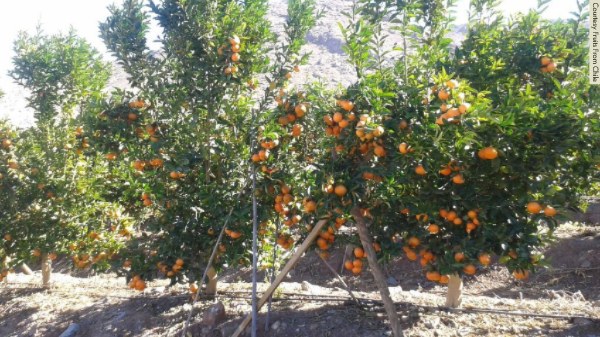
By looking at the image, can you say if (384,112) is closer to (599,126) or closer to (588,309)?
(599,126)

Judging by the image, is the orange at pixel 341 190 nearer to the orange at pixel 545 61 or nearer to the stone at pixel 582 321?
the orange at pixel 545 61

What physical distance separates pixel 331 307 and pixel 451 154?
2168mm

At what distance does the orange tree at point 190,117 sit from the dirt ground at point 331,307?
2.48 ft

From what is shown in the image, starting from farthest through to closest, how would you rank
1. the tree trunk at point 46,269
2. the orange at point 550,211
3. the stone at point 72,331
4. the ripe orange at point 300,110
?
the tree trunk at point 46,269 < the stone at point 72,331 < the ripe orange at point 300,110 < the orange at point 550,211

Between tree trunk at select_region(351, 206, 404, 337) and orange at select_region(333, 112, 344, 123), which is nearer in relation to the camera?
orange at select_region(333, 112, 344, 123)

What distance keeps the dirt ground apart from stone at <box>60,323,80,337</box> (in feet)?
0.24

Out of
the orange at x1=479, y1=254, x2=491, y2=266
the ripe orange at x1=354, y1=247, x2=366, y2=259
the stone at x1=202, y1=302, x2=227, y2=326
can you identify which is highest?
the ripe orange at x1=354, y1=247, x2=366, y2=259

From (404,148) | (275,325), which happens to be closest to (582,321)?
(404,148)

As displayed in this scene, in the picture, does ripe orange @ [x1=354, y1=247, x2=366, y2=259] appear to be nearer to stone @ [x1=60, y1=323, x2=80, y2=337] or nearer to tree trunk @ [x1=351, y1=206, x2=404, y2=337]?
tree trunk @ [x1=351, y1=206, x2=404, y2=337]

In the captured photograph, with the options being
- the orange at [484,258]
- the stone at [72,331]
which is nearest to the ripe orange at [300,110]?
the orange at [484,258]

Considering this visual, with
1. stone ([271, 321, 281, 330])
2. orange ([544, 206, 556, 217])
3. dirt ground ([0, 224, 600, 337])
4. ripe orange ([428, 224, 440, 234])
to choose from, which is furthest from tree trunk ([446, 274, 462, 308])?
orange ([544, 206, 556, 217])

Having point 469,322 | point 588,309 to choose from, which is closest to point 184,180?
point 469,322

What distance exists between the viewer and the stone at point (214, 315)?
3.58 metres

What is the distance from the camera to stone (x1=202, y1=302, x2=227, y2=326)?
3.58 meters
